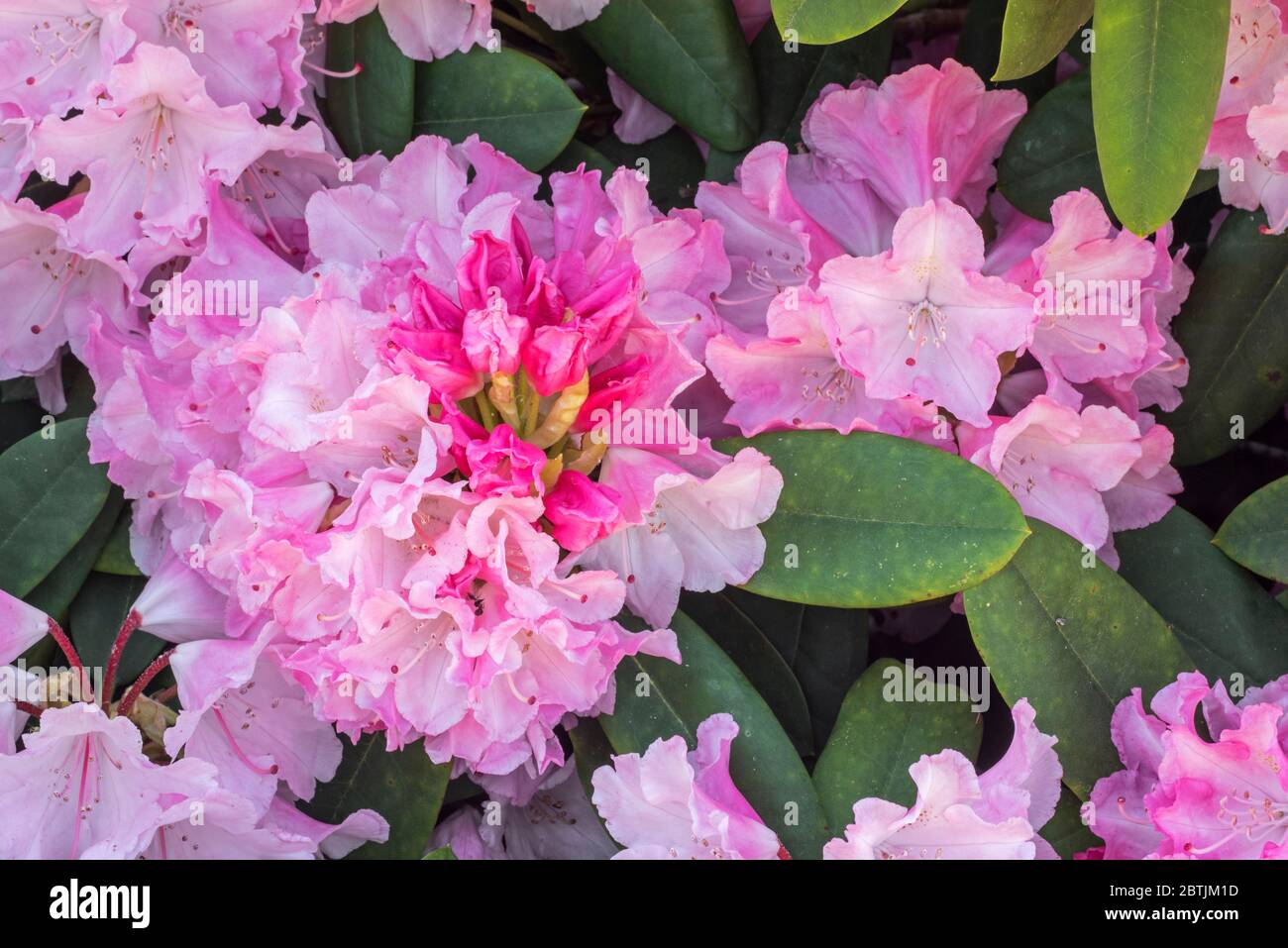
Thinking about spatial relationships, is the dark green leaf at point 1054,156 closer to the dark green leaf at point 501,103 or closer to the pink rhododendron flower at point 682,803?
the dark green leaf at point 501,103

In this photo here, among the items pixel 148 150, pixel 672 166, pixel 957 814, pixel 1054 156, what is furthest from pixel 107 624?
pixel 1054 156

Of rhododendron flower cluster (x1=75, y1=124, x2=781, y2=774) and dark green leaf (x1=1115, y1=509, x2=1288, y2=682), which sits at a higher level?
rhododendron flower cluster (x1=75, y1=124, x2=781, y2=774)

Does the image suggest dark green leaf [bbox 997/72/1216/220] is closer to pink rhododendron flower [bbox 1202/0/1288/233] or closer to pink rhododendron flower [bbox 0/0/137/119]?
pink rhododendron flower [bbox 1202/0/1288/233]

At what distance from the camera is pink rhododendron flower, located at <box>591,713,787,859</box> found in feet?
3.65

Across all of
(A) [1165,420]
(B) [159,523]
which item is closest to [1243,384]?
(A) [1165,420]

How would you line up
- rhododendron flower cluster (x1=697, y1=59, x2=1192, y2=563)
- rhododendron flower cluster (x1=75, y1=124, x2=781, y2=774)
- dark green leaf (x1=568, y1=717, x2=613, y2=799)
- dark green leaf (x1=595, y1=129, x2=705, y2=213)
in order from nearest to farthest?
rhododendron flower cluster (x1=75, y1=124, x2=781, y2=774) < rhododendron flower cluster (x1=697, y1=59, x2=1192, y2=563) < dark green leaf (x1=568, y1=717, x2=613, y2=799) < dark green leaf (x1=595, y1=129, x2=705, y2=213)

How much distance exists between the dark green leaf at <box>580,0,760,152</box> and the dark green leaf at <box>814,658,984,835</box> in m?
0.51

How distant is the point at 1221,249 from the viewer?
4.30 feet

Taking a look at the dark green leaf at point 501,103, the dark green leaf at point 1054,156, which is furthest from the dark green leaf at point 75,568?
the dark green leaf at point 1054,156

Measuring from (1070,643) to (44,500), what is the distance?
916 millimetres

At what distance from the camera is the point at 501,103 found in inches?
51.2

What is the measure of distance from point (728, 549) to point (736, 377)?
144mm

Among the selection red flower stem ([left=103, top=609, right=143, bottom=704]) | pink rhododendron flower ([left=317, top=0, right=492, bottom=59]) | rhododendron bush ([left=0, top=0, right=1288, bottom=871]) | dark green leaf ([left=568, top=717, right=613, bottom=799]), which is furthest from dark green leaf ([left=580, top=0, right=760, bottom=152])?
red flower stem ([left=103, top=609, right=143, bottom=704])
